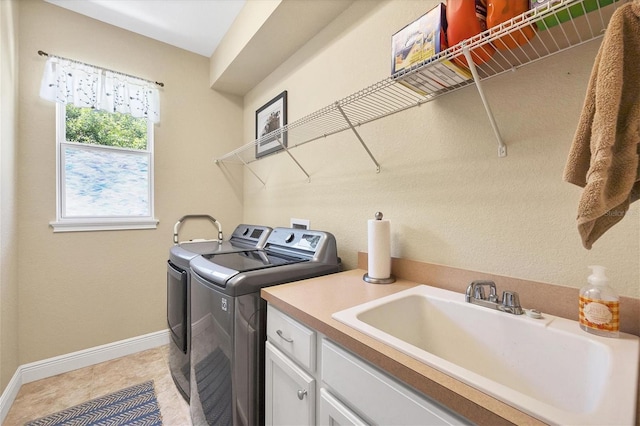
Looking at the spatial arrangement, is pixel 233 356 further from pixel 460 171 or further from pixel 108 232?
pixel 108 232

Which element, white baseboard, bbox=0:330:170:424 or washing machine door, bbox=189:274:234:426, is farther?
white baseboard, bbox=0:330:170:424

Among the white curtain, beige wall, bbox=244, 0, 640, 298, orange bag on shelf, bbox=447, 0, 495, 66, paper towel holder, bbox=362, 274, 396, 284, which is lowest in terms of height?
paper towel holder, bbox=362, 274, 396, 284

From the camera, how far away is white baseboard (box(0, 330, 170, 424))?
5.87 ft

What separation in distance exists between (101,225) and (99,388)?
122 centimetres

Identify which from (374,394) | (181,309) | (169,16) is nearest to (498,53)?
(374,394)

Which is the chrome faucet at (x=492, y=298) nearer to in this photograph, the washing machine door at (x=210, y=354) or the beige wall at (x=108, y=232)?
the washing machine door at (x=210, y=354)

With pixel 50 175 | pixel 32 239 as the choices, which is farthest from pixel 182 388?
pixel 50 175

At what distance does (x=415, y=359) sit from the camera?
2.07 feet

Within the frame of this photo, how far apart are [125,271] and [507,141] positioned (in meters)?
2.86

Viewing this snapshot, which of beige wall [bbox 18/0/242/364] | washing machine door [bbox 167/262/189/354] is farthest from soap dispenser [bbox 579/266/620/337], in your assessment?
beige wall [bbox 18/0/242/364]

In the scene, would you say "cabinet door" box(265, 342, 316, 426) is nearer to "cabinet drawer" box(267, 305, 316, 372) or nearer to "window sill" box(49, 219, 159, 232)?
"cabinet drawer" box(267, 305, 316, 372)

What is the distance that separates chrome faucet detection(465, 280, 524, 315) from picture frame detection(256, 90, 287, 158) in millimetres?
1669

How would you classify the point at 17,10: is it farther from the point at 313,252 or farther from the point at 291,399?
the point at 291,399

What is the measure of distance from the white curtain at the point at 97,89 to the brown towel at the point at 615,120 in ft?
9.32
